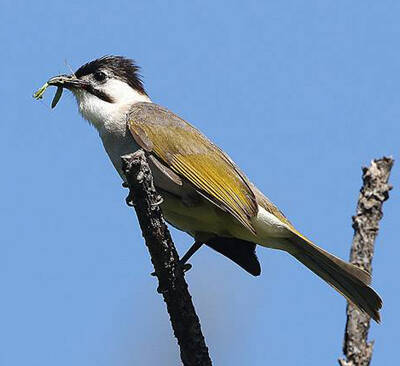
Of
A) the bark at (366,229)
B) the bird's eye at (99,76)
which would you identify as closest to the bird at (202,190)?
the bird's eye at (99,76)

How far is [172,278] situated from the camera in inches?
236

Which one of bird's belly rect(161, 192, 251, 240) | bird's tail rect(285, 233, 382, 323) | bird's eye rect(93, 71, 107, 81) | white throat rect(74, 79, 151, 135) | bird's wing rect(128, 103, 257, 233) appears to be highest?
bird's eye rect(93, 71, 107, 81)

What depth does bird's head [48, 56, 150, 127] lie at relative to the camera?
7.55 m

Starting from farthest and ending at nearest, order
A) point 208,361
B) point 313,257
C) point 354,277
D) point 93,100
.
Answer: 1. point 93,100
2. point 313,257
3. point 354,277
4. point 208,361

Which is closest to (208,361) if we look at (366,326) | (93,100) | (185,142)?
(366,326)

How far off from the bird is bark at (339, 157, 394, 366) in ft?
2.24

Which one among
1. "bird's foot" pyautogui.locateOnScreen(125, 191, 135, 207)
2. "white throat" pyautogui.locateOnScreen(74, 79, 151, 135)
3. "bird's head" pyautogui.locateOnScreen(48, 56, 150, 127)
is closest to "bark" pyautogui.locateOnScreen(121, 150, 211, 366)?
"bird's foot" pyautogui.locateOnScreen(125, 191, 135, 207)

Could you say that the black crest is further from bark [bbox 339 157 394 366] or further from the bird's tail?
bark [bbox 339 157 394 366]

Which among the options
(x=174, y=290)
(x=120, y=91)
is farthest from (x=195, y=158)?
(x=174, y=290)

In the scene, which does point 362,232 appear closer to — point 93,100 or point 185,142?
point 185,142

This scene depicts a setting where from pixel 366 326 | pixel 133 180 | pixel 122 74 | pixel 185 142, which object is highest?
pixel 122 74

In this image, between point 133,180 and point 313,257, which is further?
point 313,257

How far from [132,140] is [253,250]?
1.37 metres

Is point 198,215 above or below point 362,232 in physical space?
above
